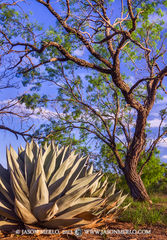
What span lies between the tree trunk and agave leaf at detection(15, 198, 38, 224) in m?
7.83

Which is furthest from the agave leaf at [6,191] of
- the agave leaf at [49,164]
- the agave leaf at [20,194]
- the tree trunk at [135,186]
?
the tree trunk at [135,186]

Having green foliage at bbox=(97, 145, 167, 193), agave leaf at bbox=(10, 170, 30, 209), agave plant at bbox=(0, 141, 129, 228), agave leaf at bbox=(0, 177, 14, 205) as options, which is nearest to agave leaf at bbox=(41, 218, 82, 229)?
agave plant at bbox=(0, 141, 129, 228)

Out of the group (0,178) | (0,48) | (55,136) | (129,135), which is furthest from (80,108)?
(0,178)

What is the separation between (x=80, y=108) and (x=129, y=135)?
300 cm

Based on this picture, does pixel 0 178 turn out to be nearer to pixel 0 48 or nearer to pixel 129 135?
pixel 0 48

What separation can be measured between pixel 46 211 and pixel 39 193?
0.25 m

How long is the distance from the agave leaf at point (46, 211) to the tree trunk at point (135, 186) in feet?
25.7

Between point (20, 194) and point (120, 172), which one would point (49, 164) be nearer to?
point (20, 194)

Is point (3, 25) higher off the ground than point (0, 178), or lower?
higher

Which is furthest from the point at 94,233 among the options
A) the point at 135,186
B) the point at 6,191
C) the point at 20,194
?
the point at 135,186

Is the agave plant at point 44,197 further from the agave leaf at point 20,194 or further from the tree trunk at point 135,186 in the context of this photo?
the tree trunk at point 135,186

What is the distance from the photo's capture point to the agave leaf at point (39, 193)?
118 inches

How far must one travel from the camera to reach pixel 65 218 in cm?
306

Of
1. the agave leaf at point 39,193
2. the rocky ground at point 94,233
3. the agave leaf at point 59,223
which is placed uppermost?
the agave leaf at point 39,193
